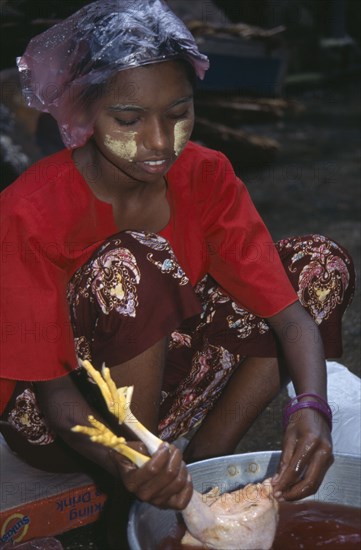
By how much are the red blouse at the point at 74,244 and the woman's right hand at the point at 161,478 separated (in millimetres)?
425

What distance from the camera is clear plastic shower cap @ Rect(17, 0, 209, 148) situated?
1883 mm

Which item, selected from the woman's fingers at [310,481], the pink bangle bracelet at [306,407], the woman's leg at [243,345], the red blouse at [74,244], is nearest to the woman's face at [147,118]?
the red blouse at [74,244]

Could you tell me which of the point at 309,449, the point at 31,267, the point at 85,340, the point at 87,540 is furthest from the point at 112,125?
the point at 87,540

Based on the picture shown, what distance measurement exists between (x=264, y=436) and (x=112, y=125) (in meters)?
1.20

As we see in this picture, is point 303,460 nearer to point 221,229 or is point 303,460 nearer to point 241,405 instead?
point 241,405

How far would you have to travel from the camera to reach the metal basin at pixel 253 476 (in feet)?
5.81

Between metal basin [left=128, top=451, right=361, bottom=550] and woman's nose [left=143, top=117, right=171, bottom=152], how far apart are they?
656mm

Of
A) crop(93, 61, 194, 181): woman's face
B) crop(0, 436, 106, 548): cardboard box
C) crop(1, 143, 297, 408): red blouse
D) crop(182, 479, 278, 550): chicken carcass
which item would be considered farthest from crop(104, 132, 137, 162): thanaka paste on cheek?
crop(0, 436, 106, 548): cardboard box

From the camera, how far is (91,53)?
1.91 meters

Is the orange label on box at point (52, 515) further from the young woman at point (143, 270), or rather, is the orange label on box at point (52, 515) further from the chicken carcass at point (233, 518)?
the chicken carcass at point (233, 518)

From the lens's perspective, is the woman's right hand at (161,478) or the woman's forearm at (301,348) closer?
the woman's right hand at (161,478)

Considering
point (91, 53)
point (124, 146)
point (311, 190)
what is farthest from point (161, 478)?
point (311, 190)

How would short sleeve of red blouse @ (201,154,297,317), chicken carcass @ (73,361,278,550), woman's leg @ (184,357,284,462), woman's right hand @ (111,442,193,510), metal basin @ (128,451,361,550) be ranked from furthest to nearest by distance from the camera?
woman's leg @ (184,357,284,462)
short sleeve of red blouse @ (201,154,297,317)
metal basin @ (128,451,361,550)
chicken carcass @ (73,361,278,550)
woman's right hand @ (111,442,193,510)

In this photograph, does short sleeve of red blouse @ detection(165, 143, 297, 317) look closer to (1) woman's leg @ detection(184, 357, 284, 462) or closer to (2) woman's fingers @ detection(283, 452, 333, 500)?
(1) woman's leg @ detection(184, 357, 284, 462)
